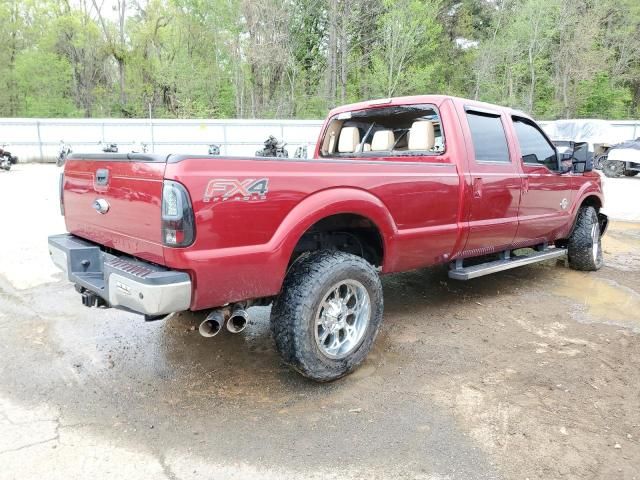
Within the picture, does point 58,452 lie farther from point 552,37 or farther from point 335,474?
point 552,37

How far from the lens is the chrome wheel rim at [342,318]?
3.05 meters

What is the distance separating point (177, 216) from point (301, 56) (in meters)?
31.1

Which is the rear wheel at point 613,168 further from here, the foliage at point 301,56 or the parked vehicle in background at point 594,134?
the foliage at point 301,56

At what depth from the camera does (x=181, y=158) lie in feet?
7.73

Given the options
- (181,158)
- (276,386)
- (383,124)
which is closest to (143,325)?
(276,386)

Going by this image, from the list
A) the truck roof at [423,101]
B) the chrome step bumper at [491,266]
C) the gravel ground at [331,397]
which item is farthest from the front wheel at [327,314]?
the truck roof at [423,101]

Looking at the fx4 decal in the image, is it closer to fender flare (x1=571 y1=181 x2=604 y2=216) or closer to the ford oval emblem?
the ford oval emblem

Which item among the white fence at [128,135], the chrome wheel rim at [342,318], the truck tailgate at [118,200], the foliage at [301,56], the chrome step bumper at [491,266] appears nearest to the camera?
the truck tailgate at [118,200]

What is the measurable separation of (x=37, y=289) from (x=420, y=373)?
3.90m

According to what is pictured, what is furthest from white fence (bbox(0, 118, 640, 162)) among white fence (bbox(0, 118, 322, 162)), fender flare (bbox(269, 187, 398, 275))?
fender flare (bbox(269, 187, 398, 275))

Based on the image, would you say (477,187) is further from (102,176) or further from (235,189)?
(102,176)

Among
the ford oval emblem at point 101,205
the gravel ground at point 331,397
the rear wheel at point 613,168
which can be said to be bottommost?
the gravel ground at point 331,397

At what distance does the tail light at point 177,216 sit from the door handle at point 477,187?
2.52 meters

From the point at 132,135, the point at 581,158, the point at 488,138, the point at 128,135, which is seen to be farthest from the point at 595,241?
the point at 128,135
